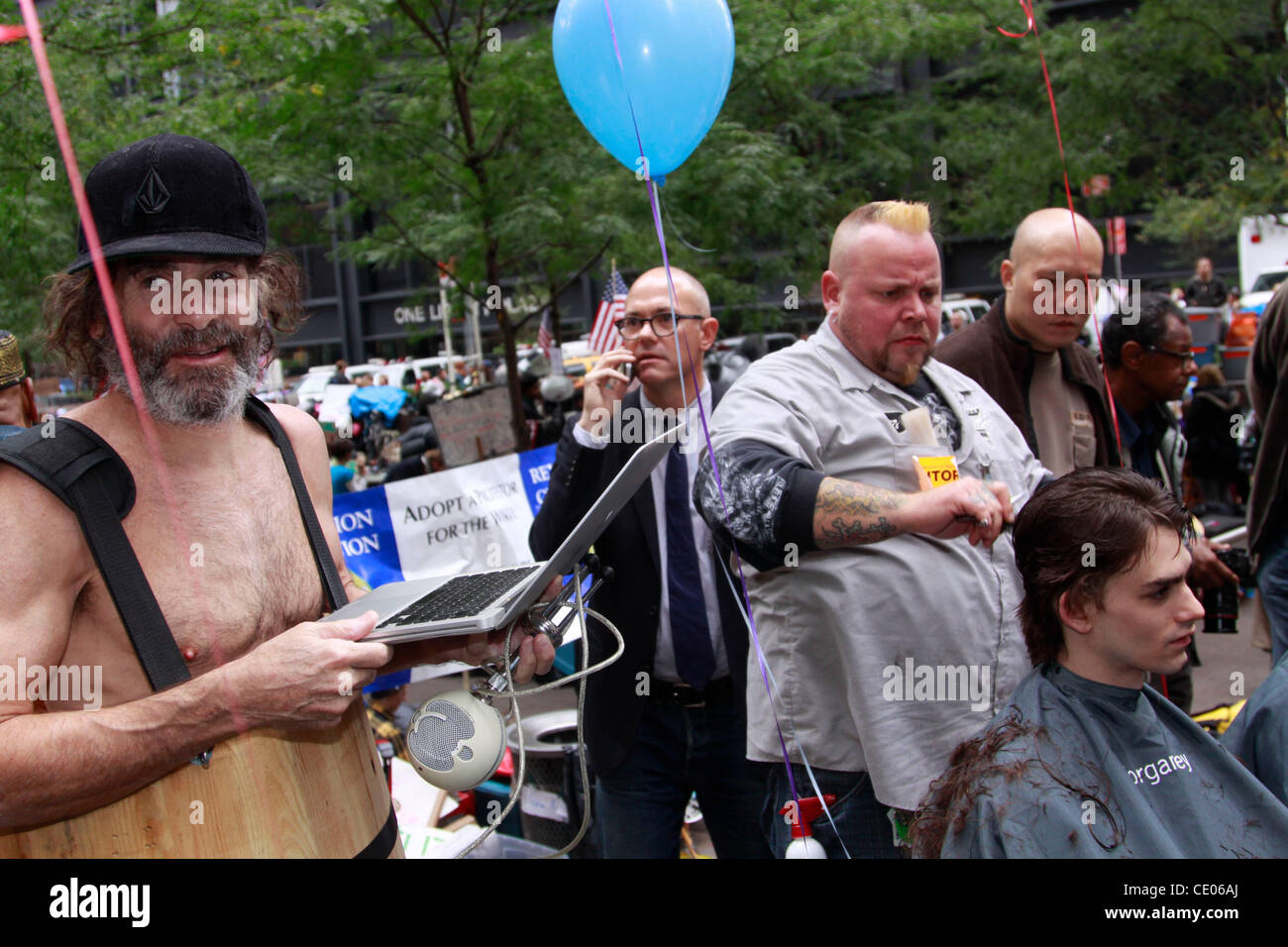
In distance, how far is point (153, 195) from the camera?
5.47ft

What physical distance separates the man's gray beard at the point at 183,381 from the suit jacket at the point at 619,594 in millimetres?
1272

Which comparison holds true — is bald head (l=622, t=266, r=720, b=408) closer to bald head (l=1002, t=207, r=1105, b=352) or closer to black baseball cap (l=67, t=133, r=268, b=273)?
bald head (l=1002, t=207, r=1105, b=352)

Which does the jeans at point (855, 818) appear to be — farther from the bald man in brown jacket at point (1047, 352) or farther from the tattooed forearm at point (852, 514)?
the bald man in brown jacket at point (1047, 352)

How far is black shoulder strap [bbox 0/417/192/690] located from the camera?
152 centimetres

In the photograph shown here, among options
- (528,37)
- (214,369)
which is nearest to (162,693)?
(214,369)

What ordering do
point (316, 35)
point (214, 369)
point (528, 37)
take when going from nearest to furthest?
point (214, 369), point (316, 35), point (528, 37)

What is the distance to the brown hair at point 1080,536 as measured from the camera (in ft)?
6.64

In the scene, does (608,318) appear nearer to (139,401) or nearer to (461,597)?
(461,597)

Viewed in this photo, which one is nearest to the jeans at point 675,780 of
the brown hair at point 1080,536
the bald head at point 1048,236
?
the brown hair at point 1080,536

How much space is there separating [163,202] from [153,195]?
2cm

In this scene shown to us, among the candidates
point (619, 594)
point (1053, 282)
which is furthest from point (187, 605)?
point (1053, 282)
